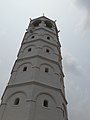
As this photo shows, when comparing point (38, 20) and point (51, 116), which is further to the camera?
point (38, 20)

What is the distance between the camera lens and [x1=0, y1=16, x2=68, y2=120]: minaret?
16703 millimetres

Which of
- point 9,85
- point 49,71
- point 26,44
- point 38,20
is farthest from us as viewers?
point 38,20

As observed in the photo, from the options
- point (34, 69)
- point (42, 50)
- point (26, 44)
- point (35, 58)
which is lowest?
point (34, 69)

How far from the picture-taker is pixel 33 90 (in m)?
17.9

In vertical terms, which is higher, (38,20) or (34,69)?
(38,20)

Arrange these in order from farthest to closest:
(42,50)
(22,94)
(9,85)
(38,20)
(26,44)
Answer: (38,20)
(26,44)
(42,50)
(9,85)
(22,94)

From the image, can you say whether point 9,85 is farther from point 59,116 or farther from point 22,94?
point 59,116

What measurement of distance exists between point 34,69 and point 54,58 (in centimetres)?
409

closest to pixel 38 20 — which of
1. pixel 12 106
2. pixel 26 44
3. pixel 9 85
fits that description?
pixel 26 44

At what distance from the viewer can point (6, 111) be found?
674 inches

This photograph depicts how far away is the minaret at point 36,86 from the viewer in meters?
16.7

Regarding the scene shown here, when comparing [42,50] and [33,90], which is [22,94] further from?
[42,50]

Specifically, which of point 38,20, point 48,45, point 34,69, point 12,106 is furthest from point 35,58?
point 38,20

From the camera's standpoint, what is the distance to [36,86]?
18469 millimetres
